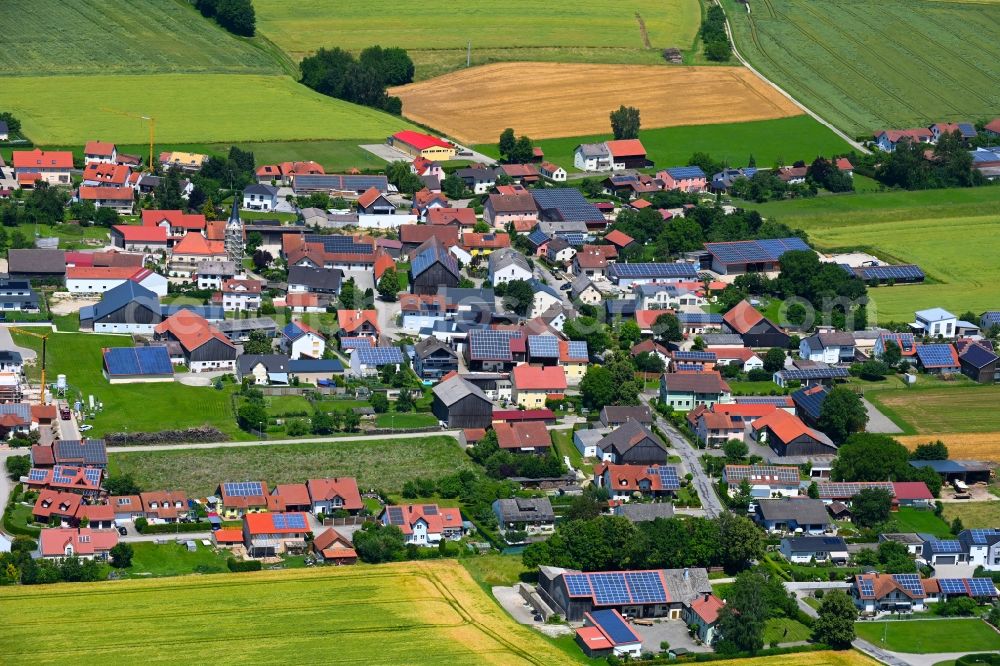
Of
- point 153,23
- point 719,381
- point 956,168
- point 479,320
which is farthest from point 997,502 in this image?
point 153,23

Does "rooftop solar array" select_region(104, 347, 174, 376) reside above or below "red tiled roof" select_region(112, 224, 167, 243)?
below

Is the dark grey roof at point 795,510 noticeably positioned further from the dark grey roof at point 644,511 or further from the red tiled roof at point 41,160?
the red tiled roof at point 41,160

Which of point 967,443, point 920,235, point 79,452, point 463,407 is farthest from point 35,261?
point 920,235

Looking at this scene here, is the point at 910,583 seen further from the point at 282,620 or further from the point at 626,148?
the point at 626,148

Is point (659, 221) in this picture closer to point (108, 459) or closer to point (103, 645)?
point (108, 459)

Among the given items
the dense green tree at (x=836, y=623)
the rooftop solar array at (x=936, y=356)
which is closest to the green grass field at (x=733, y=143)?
the rooftop solar array at (x=936, y=356)

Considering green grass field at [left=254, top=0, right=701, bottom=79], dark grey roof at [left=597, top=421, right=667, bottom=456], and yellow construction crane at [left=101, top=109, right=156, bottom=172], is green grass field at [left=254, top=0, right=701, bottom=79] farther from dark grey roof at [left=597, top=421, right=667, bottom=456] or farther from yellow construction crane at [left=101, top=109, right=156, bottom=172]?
dark grey roof at [left=597, top=421, right=667, bottom=456]

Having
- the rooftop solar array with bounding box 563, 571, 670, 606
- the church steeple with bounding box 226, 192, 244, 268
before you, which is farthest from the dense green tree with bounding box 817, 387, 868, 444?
the church steeple with bounding box 226, 192, 244, 268
